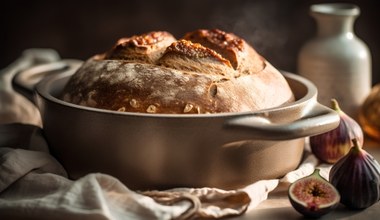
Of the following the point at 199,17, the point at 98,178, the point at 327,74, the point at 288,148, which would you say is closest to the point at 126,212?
the point at 98,178

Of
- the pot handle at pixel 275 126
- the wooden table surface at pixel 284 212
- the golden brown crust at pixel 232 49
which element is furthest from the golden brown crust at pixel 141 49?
the wooden table surface at pixel 284 212

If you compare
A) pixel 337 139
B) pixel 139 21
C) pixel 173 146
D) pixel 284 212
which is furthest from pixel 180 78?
pixel 139 21

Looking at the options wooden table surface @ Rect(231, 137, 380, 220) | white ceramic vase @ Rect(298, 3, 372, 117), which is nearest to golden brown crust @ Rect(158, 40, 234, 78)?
wooden table surface @ Rect(231, 137, 380, 220)

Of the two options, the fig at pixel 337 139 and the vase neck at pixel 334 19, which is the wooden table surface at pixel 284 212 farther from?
the vase neck at pixel 334 19

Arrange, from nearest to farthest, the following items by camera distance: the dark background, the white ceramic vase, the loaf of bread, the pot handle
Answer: the pot handle, the loaf of bread, the white ceramic vase, the dark background

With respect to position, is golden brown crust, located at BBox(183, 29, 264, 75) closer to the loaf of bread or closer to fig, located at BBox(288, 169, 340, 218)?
the loaf of bread

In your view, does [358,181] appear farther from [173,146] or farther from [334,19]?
[334,19]

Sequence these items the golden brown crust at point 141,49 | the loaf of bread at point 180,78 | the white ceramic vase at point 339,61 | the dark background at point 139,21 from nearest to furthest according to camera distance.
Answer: the loaf of bread at point 180,78 < the golden brown crust at point 141,49 < the white ceramic vase at point 339,61 < the dark background at point 139,21
